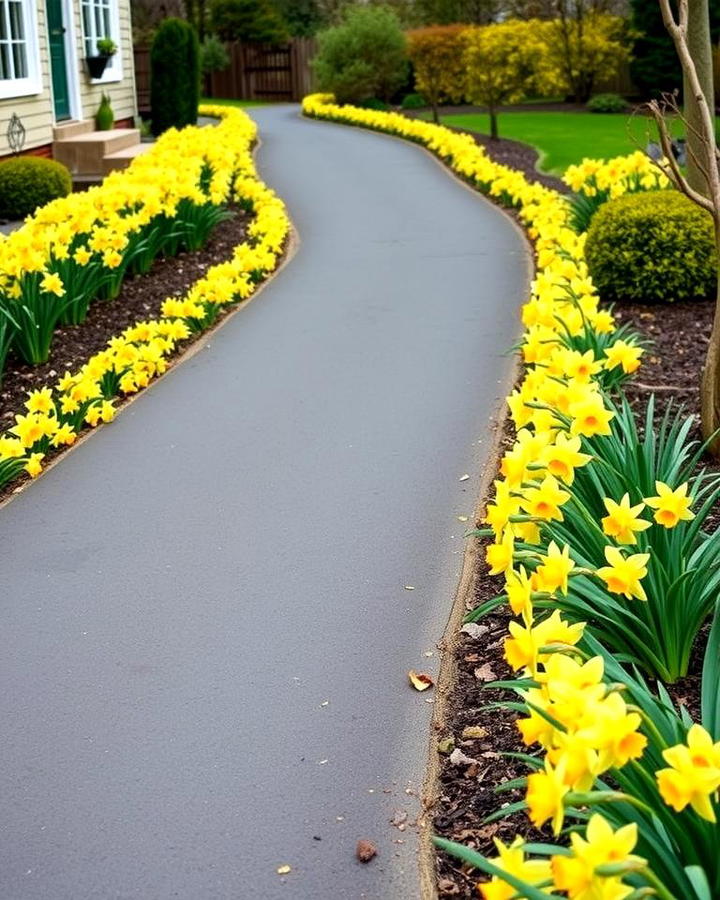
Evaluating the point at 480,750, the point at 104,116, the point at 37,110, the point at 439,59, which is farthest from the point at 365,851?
the point at 439,59

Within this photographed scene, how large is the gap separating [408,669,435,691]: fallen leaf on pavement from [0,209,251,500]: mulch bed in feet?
8.31

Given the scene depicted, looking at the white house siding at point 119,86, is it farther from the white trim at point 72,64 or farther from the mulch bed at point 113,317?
the mulch bed at point 113,317

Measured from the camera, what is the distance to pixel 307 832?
2957 millimetres

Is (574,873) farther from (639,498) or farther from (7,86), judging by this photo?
→ (7,86)

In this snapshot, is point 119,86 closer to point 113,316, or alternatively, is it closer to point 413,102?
point 113,316

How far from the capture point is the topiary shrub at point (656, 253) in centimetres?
824

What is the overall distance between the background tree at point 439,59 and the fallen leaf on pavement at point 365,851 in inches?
912

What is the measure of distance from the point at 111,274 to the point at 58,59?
10.4 meters

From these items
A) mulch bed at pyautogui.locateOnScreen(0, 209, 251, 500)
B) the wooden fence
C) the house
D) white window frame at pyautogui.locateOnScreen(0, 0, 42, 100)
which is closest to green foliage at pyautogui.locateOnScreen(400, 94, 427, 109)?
the wooden fence

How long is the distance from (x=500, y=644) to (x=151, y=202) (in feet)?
20.6

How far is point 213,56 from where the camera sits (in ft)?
127

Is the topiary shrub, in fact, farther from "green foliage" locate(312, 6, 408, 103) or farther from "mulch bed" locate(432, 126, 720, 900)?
"green foliage" locate(312, 6, 408, 103)

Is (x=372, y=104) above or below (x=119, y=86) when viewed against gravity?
below

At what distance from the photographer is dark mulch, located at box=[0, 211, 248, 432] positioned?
708 centimetres
